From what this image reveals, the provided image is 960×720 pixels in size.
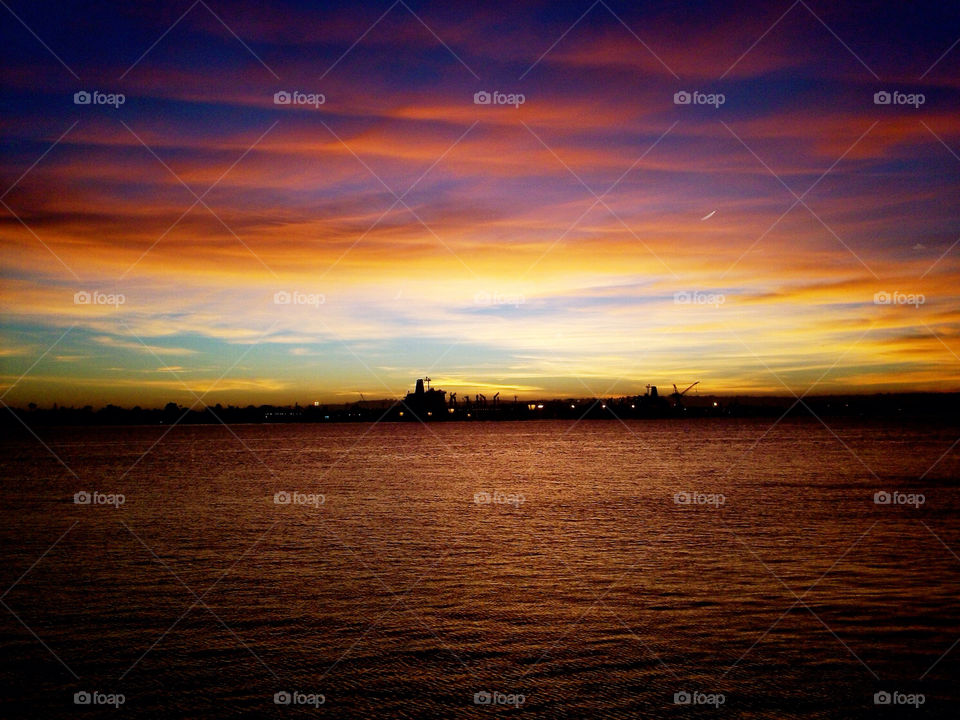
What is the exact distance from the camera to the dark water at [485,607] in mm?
17000

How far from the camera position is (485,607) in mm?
23750

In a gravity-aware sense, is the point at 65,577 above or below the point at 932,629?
above

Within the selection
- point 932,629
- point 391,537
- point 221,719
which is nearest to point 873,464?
point 391,537

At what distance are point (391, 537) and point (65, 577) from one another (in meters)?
13.7

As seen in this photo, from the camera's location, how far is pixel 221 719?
1577 centimetres

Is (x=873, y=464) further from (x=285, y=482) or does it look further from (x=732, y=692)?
(x=732, y=692)

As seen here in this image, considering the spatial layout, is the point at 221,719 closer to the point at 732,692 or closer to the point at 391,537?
the point at 732,692

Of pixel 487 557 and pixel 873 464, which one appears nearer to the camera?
pixel 487 557

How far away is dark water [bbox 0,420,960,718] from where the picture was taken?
17000 millimetres

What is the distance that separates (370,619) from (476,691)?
636 centimetres

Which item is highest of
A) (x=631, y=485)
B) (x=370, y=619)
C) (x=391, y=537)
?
(x=631, y=485)

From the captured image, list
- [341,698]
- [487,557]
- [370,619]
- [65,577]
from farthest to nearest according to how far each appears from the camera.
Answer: [487,557], [65,577], [370,619], [341,698]

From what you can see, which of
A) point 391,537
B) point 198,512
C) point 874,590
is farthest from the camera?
point 198,512

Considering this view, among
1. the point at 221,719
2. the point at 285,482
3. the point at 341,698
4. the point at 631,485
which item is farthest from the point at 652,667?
the point at 285,482
